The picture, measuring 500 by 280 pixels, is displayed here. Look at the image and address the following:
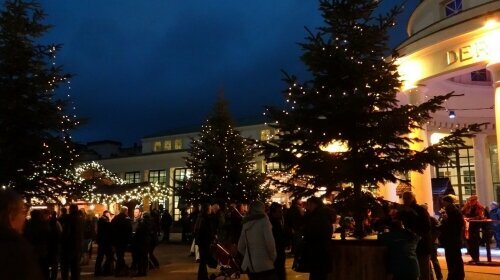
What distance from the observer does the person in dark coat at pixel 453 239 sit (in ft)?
33.6

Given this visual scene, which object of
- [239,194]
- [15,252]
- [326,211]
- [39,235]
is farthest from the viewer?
[239,194]

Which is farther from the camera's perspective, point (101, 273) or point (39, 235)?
point (101, 273)

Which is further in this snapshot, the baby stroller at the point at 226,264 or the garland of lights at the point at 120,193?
the garland of lights at the point at 120,193

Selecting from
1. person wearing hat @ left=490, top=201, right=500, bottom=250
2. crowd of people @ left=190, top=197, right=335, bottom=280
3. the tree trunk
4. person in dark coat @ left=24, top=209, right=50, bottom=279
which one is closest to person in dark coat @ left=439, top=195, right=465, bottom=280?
the tree trunk

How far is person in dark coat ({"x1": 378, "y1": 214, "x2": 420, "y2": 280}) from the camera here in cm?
661

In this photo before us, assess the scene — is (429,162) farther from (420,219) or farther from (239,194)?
(239,194)

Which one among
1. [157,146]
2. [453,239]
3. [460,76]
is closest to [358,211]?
[453,239]

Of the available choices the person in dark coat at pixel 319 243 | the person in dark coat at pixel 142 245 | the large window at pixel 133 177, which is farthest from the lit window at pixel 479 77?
the large window at pixel 133 177

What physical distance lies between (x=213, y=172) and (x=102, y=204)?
6964 mm

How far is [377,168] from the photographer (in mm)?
9336

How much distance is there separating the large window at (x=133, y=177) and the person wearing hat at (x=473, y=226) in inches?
1529

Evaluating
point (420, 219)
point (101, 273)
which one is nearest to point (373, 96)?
point (420, 219)

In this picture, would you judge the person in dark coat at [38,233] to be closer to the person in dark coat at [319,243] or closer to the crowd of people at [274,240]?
the crowd of people at [274,240]

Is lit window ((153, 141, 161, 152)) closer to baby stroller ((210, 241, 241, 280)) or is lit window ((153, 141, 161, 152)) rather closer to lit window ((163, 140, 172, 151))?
lit window ((163, 140, 172, 151))
